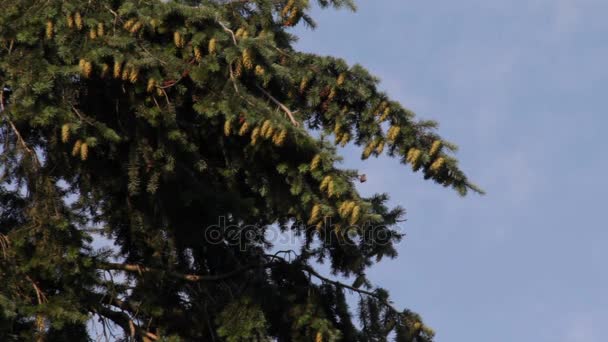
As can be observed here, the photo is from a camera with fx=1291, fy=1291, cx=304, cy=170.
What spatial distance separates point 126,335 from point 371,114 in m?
2.35

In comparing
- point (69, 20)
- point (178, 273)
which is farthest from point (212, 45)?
point (178, 273)

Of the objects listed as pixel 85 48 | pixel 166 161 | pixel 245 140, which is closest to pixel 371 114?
pixel 245 140

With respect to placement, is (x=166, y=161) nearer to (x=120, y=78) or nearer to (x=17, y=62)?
(x=120, y=78)

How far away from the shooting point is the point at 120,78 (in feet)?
28.7

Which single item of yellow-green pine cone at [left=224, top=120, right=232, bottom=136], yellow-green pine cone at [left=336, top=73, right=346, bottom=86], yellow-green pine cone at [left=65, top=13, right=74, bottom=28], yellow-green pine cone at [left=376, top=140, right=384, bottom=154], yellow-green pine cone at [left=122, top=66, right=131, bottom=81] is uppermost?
yellow-green pine cone at [left=336, top=73, right=346, bottom=86]

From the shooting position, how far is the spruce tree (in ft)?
26.9

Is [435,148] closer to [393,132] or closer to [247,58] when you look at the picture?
[393,132]

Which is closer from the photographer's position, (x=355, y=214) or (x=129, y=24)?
(x=355, y=214)

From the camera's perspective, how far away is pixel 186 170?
29.8 feet

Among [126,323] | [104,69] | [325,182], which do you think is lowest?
[126,323]

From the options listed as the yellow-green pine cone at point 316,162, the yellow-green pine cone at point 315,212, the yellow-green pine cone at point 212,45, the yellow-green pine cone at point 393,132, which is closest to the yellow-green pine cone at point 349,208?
the yellow-green pine cone at point 315,212

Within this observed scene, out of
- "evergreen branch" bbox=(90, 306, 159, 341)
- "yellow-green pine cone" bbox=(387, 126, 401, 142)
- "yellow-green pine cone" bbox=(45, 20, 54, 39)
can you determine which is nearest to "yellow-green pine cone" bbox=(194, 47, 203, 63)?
"yellow-green pine cone" bbox=(45, 20, 54, 39)

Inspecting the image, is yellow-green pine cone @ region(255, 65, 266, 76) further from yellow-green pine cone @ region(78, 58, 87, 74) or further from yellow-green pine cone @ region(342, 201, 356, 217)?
yellow-green pine cone @ region(342, 201, 356, 217)

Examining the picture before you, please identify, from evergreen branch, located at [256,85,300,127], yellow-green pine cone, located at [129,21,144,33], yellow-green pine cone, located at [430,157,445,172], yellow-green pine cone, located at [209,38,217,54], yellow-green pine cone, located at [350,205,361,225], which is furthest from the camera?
yellow-green pine cone, located at [430,157,445,172]
